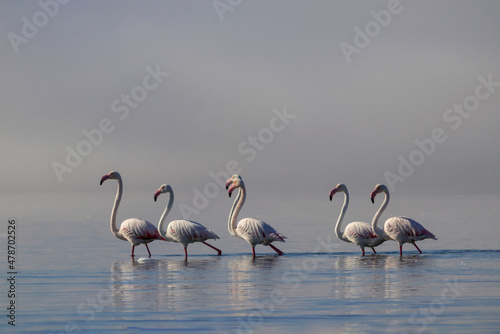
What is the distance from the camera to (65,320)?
11258mm

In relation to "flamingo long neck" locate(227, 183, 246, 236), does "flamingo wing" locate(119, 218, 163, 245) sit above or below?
below

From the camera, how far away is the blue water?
10.8m

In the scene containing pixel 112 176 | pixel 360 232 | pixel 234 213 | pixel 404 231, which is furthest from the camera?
pixel 112 176

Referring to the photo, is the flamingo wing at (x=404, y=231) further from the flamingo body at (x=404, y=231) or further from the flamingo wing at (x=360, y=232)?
the flamingo wing at (x=360, y=232)

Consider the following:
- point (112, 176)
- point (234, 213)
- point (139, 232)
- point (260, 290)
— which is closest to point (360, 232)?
point (234, 213)

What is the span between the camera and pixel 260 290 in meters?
13.6

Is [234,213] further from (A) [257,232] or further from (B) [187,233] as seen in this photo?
(B) [187,233]

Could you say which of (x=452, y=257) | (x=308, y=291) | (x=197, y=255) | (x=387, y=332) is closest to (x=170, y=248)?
(x=197, y=255)

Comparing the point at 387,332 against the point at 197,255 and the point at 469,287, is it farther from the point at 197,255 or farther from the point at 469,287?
the point at 197,255

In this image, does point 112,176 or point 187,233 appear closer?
point 187,233

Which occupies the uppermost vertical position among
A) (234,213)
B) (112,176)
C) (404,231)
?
(112,176)

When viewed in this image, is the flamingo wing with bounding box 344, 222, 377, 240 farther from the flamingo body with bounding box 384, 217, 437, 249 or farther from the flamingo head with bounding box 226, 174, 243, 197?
the flamingo head with bounding box 226, 174, 243, 197

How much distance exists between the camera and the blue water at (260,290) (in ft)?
35.3

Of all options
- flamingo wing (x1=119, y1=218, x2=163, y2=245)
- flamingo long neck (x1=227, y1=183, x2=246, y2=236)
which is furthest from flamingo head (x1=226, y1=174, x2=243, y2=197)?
flamingo wing (x1=119, y1=218, x2=163, y2=245)
